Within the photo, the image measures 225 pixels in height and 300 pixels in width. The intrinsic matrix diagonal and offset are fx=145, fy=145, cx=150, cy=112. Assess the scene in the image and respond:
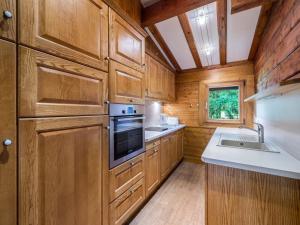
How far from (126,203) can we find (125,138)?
27.8 inches

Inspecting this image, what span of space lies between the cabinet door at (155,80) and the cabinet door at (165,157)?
0.88 m

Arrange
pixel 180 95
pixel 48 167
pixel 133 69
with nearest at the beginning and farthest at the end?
1. pixel 48 167
2. pixel 133 69
3. pixel 180 95

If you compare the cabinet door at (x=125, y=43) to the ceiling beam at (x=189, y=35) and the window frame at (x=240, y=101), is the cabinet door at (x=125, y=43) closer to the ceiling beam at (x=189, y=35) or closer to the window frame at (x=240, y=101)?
the ceiling beam at (x=189, y=35)

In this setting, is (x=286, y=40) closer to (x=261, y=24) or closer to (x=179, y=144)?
(x=261, y=24)

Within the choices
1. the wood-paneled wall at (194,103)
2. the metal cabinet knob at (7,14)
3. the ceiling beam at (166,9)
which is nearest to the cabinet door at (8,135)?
the metal cabinet knob at (7,14)

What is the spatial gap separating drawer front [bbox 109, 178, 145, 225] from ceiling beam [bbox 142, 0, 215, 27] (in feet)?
7.14

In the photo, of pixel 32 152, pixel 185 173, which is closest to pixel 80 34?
pixel 32 152

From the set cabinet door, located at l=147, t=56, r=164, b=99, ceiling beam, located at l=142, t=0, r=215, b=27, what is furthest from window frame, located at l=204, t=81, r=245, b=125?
ceiling beam, located at l=142, t=0, r=215, b=27

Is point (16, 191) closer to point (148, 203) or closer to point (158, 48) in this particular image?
point (148, 203)

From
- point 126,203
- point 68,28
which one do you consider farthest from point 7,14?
point 126,203

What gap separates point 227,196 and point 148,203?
1.25 m

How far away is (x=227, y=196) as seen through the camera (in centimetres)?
125

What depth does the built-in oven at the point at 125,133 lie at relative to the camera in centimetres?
139

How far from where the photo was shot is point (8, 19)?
2.35 feet
